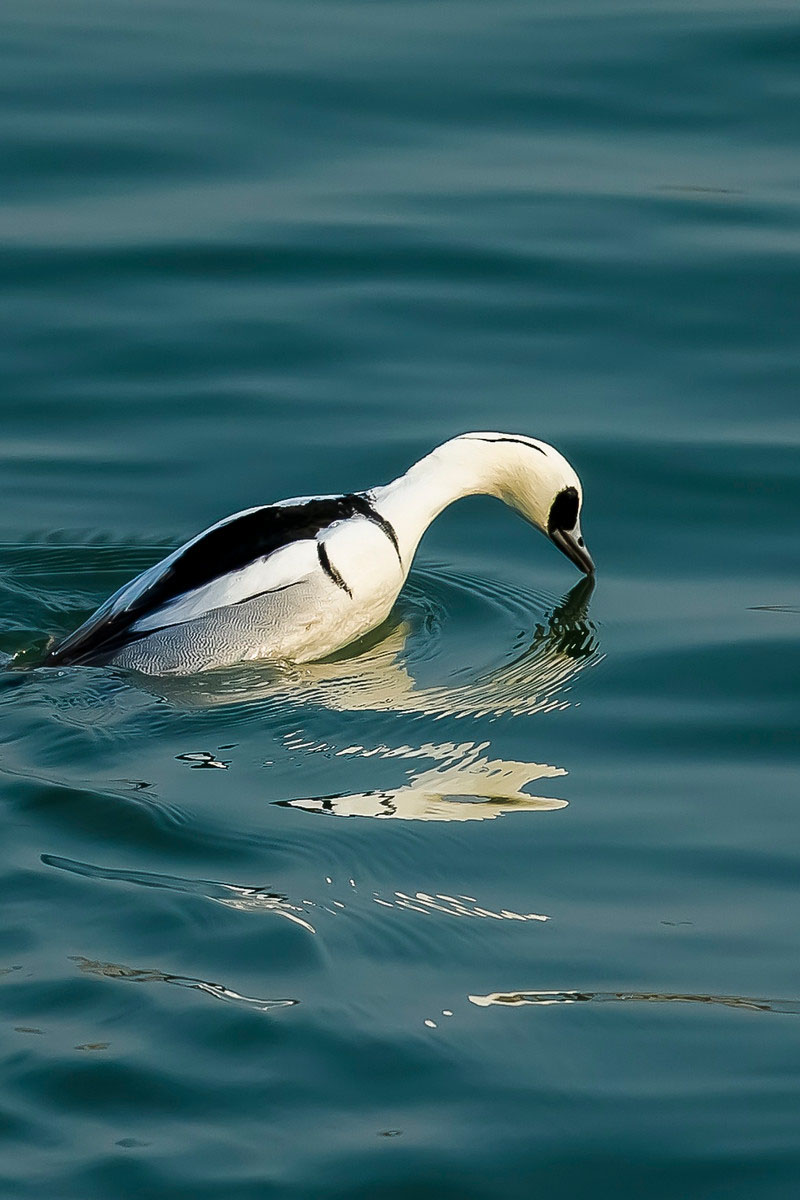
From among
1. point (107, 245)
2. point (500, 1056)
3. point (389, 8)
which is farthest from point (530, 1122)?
point (389, 8)

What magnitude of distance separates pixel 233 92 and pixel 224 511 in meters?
5.51

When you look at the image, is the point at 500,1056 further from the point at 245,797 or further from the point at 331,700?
the point at 331,700

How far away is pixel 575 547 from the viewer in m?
8.76

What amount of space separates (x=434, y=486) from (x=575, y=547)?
790mm

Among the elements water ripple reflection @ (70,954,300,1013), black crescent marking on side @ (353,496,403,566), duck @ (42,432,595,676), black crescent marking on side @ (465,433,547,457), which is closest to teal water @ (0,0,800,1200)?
water ripple reflection @ (70,954,300,1013)

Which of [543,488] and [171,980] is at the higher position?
[543,488]

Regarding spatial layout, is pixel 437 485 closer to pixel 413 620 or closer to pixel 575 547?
pixel 413 620

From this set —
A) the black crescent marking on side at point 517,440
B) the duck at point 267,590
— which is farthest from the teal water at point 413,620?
the black crescent marking on side at point 517,440

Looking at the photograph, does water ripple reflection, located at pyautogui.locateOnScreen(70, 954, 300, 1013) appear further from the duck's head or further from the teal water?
the duck's head

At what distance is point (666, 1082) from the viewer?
479 cm

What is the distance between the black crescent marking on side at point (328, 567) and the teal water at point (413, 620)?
0.33 meters

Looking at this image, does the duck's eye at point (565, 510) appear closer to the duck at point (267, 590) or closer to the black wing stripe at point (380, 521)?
the duck at point (267, 590)

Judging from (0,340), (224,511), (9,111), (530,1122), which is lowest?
(530,1122)

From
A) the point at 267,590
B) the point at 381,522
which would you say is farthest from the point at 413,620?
the point at 267,590
